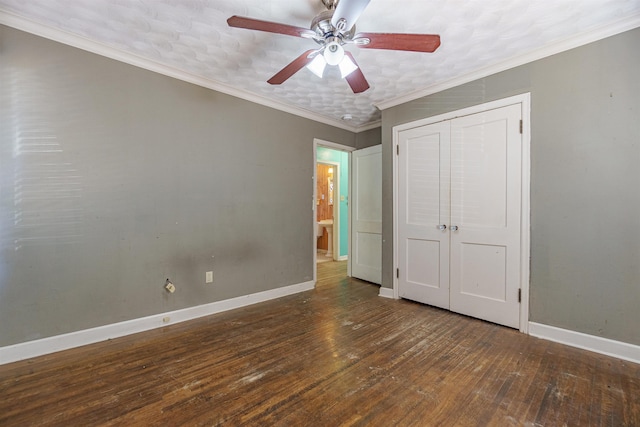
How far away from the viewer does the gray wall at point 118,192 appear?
6.68ft

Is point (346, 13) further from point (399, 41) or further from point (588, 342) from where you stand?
point (588, 342)

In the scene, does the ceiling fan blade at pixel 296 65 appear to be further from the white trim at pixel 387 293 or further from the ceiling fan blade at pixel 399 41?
the white trim at pixel 387 293

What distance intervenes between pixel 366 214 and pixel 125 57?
10.9 feet

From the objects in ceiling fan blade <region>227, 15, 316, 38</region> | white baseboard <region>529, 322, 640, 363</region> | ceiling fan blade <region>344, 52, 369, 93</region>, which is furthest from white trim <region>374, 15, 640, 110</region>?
white baseboard <region>529, 322, 640, 363</region>

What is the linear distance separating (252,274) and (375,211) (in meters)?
1.96

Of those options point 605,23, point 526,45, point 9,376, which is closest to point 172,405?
point 9,376

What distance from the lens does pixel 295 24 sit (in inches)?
79.1

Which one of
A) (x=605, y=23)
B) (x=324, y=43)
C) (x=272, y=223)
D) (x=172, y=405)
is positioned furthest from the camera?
(x=272, y=223)

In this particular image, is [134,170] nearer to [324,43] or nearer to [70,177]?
[70,177]

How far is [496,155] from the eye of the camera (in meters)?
2.62

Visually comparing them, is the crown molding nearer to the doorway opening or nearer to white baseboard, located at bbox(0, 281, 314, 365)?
the doorway opening

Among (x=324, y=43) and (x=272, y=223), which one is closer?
(x=324, y=43)

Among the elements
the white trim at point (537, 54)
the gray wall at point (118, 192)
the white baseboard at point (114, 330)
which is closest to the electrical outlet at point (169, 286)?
the gray wall at point (118, 192)

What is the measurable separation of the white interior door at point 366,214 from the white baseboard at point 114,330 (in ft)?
5.11
